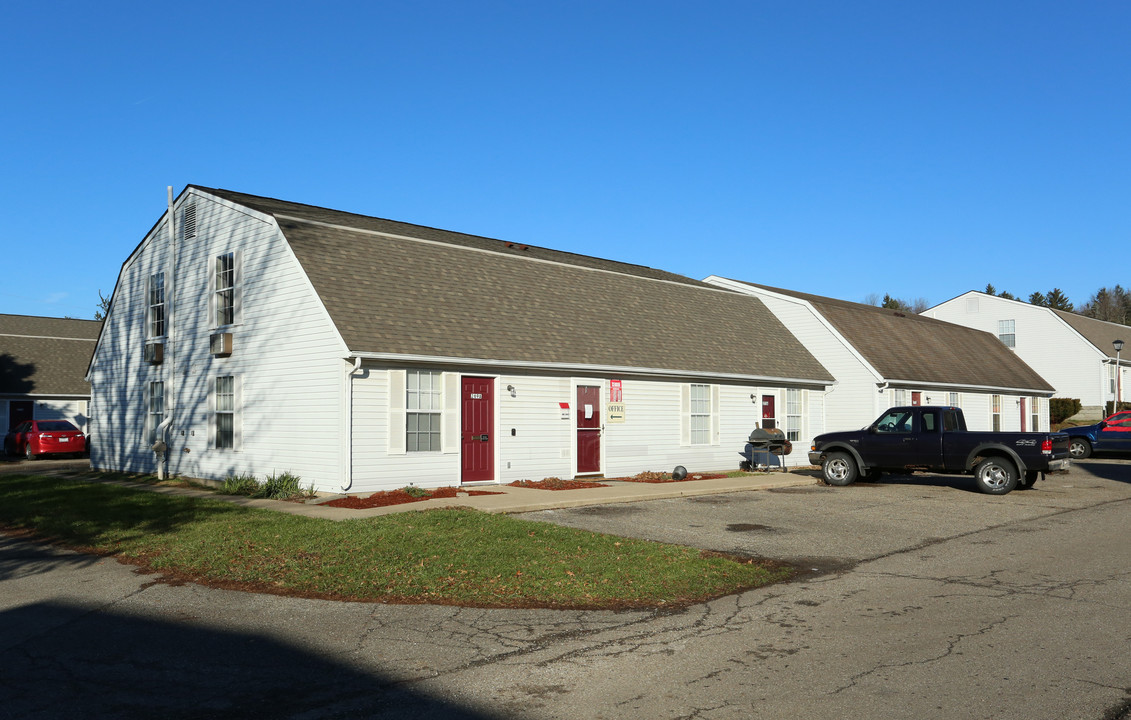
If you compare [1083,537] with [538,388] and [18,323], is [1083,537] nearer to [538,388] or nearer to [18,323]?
[538,388]

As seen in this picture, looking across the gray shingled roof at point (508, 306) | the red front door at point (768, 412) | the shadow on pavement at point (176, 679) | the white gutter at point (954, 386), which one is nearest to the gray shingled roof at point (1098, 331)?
the white gutter at point (954, 386)

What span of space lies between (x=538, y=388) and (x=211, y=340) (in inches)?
300

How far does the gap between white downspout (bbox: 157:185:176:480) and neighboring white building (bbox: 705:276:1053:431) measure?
19.2 metres

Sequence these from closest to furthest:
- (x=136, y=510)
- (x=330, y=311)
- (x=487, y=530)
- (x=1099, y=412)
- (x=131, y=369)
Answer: (x=487, y=530) < (x=136, y=510) < (x=330, y=311) < (x=131, y=369) < (x=1099, y=412)

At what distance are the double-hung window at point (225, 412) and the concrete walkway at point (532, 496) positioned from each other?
4.25 ft

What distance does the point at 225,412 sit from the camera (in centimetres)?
2014

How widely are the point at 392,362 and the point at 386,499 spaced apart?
2912mm

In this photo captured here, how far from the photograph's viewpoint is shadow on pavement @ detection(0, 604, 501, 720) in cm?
581

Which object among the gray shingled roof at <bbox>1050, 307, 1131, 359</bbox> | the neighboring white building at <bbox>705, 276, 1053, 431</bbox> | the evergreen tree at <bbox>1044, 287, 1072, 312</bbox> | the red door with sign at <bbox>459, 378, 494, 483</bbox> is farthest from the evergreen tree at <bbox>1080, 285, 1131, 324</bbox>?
the red door with sign at <bbox>459, 378, 494, 483</bbox>

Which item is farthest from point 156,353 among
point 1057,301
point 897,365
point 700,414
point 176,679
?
point 1057,301

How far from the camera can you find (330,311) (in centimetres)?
1728

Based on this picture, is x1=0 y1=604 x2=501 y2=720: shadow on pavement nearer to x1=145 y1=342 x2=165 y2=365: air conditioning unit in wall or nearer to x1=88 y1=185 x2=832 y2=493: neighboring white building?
x1=88 y1=185 x2=832 y2=493: neighboring white building

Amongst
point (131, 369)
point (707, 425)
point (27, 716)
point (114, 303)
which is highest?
point (114, 303)

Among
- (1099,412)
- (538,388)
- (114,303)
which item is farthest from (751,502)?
(1099,412)
